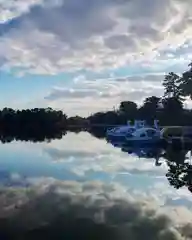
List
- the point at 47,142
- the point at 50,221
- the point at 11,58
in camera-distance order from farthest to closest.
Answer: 1. the point at 47,142
2. the point at 11,58
3. the point at 50,221

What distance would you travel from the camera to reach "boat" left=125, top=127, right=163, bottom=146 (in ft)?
8.08

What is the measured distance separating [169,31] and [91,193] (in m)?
1.09

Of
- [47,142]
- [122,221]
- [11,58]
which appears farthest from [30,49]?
[122,221]

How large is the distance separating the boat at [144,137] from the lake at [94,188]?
0.07m

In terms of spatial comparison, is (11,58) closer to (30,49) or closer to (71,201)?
(30,49)

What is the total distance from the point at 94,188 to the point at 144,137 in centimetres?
51

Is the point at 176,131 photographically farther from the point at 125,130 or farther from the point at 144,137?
the point at 125,130

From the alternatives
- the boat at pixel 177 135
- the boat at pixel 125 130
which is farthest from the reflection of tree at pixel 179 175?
the boat at pixel 125 130

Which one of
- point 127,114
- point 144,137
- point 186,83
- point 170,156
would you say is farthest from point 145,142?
point 186,83

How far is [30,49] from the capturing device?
2404mm

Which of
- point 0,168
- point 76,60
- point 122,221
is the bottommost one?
point 122,221

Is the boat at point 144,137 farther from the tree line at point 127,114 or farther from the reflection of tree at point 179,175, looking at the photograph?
the reflection of tree at point 179,175

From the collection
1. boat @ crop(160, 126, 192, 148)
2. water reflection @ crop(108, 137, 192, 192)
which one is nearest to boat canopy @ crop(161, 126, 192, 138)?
boat @ crop(160, 126, 192, 148)

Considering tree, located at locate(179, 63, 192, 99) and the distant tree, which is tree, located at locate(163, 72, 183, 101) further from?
the distant tree
